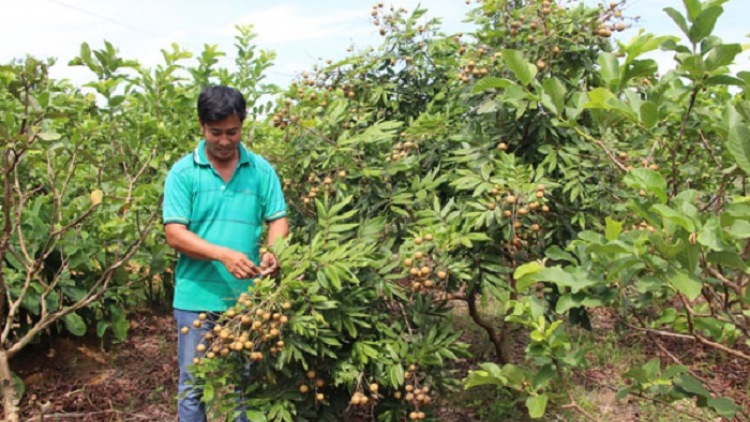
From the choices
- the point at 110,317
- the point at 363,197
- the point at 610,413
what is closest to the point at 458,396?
the point at 610,413

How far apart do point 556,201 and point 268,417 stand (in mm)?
1653

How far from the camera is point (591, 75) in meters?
3.27

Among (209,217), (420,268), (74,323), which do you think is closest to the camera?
(420,268)

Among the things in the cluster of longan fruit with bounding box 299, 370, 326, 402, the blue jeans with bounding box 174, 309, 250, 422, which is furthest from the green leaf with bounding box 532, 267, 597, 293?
the blue jeans with bounding box 174, 309, 250, 422

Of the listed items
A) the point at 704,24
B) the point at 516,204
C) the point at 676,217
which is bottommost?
the point at 516,204

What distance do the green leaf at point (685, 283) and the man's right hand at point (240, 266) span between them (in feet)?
5.01

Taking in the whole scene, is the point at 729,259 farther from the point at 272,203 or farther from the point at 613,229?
the point at 272,203

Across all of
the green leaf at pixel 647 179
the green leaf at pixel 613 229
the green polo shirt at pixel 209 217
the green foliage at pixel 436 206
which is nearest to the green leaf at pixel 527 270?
the green foliage at pixel 436 206

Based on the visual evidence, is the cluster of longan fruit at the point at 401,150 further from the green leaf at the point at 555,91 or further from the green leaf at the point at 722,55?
the green leaf at the point at 722,55

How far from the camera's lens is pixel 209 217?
2.94 meters

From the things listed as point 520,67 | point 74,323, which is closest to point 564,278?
point 520,67

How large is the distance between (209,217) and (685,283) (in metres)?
1.97

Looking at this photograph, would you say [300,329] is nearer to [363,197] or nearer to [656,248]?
[363,197]

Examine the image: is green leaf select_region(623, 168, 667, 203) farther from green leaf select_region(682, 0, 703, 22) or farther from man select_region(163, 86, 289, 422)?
man select_region(163, 86, 289, 422)
